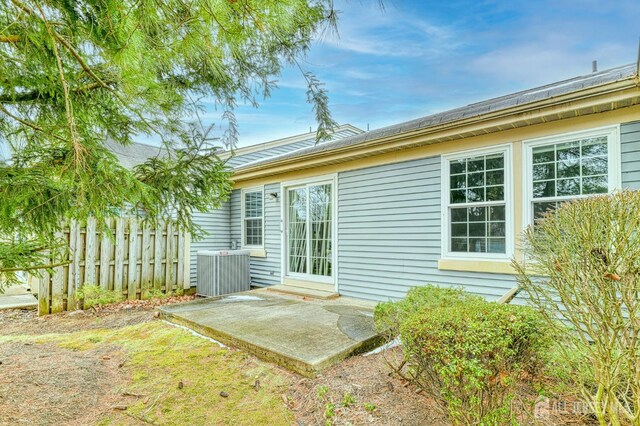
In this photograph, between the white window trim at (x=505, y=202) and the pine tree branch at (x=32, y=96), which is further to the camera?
the white window trim at (x=505, y=202)

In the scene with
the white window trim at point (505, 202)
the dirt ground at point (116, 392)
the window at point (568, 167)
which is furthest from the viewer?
the white window trim at point (505, 202)

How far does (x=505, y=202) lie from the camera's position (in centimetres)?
446

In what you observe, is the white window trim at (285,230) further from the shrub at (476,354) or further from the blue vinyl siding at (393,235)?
the shrub at (476,354)

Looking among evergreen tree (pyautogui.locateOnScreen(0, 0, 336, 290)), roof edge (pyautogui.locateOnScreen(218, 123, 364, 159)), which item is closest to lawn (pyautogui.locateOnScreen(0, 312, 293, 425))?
evergreen tree (pyautogui.locateOnScreen(0, 0, 336, 290))

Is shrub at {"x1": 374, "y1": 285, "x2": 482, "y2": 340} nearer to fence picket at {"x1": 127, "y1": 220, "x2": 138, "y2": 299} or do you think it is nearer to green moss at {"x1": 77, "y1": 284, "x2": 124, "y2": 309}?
green moss at {"x1": 77, "y1": 284, "x2": 124, "y2": 309}

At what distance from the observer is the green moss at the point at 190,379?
256 centimetres

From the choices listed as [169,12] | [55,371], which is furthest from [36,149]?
[55,371]

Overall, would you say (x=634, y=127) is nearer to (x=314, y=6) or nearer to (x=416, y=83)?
(x=314, y=6)

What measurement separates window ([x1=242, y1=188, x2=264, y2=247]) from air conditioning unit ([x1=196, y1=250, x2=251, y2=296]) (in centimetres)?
75

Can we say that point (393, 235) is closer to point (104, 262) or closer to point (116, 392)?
point (116, 392)

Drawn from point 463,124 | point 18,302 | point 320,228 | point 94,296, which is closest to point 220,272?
point 94,296

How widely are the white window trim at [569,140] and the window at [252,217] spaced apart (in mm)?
5578

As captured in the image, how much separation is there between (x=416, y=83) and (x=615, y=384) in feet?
22.1

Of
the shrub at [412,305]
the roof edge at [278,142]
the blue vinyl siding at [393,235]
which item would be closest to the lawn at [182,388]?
the shrub at [412,305]
